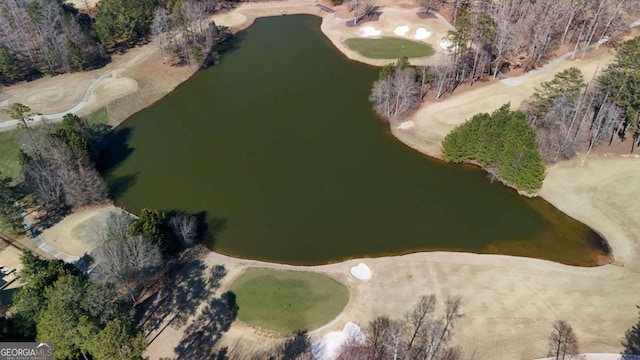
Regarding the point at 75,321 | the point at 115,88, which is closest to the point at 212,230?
the point at 75,321

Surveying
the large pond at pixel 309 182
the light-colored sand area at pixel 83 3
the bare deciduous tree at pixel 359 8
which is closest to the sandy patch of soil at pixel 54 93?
the large pond at pixel 309 182

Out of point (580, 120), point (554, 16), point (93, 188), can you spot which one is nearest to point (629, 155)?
point (580, 120)

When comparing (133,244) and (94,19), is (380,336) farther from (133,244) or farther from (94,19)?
(94,19)

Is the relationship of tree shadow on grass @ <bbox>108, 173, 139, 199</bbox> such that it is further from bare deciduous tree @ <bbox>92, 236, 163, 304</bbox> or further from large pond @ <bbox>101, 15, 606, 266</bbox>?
bare deciduous tree @ <bbox>92, 236, 163, 304</bbox>

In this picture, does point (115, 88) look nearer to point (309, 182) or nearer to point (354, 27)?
point (309, 182)

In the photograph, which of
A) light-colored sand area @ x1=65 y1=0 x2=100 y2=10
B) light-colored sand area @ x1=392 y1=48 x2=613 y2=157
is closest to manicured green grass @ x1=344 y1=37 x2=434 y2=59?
light-colored sand area @ x1=392 y1=48 x2=613 y2=157

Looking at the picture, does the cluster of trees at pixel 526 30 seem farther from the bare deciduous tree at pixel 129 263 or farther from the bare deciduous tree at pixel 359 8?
the bare deciduous tree at pixel 129 263
